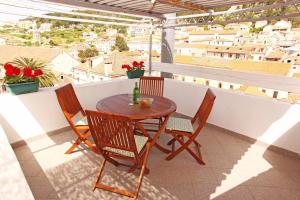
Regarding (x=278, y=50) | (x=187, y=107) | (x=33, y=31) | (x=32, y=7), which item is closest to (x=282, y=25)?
(x=278, y=50)

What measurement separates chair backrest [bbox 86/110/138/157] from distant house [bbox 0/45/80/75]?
2.25 m

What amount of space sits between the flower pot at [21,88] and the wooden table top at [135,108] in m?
1.26

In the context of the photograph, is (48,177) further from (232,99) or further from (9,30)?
(232,99)

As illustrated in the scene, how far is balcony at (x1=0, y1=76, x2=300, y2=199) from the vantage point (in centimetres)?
232

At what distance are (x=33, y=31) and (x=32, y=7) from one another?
2.18 feet

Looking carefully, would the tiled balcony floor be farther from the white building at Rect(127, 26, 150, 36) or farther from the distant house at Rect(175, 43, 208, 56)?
the white building at Rect(127, 26, 150, 36)

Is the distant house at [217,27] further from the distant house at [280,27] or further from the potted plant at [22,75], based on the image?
the potted plant at [22,75]

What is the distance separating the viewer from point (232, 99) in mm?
3756

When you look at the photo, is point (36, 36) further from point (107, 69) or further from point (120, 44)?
point (120, 44)

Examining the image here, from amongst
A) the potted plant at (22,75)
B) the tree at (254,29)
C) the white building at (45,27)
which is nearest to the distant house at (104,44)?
the white building at (45,27)

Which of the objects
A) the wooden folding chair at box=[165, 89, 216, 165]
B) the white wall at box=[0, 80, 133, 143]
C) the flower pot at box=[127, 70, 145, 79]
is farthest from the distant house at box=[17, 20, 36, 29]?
the wooden folding chair at box=[165, 89, 216, 165]

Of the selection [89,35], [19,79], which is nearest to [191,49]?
[89,35]

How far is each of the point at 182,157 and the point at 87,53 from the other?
3.90 metres

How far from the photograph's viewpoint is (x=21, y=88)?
3230 millimetres
